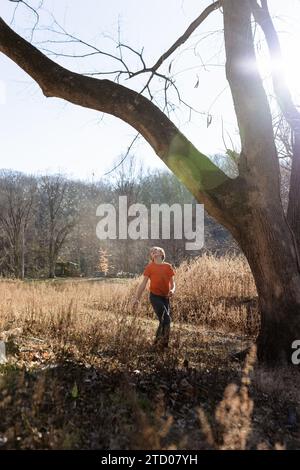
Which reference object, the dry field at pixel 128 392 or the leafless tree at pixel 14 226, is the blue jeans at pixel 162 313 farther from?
the leafless tree at pixel 14 226

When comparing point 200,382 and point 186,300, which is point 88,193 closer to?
point 186,300

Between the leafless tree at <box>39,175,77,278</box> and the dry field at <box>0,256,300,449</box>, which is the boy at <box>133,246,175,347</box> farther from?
the leafless tree at <box>39,175,77,278</box>

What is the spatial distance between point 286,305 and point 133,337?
2049mm

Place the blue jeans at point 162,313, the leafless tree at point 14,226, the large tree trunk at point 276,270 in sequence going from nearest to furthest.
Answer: the large tree trunk at point 276,270, the blue jeans at point 162,313, the leafless tree at point 14,226

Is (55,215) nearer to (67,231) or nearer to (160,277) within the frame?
(67,231)

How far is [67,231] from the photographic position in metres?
47.7

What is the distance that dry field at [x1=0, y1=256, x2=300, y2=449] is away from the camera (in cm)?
371

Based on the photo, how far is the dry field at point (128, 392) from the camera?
3707 mm

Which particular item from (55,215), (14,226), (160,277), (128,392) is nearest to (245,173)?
(160,277)

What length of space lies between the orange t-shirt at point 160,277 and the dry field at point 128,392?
86 centimetres

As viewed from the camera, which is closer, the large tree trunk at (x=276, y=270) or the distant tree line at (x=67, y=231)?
the large tree trunk at (x=276, y=270)

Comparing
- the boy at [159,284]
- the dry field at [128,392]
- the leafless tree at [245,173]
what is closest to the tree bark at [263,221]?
the leafless tree at [245,173]

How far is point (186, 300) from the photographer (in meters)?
13.3
